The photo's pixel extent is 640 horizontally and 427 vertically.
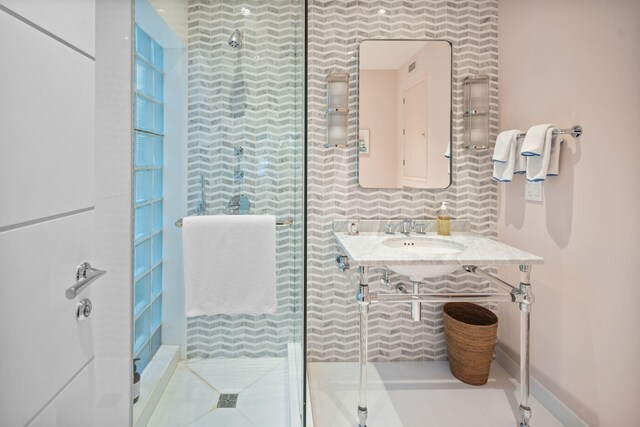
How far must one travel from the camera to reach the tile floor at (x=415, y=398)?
1793mm

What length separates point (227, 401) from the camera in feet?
4.41

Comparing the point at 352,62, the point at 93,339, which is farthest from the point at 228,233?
the point at 352,62

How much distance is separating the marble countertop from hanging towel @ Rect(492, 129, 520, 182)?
15.0 inches

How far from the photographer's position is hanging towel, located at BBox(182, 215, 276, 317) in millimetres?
1360

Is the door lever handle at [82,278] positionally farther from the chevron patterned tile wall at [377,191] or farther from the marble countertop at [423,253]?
the chevron patterned tile wall at [377,191]

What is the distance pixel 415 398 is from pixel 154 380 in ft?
4.48

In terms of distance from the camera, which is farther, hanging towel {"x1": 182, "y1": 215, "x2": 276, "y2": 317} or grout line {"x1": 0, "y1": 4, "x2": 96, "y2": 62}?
hanging towel {"x1": 182, "y1": 215, "x2": 276, "y2": 317}

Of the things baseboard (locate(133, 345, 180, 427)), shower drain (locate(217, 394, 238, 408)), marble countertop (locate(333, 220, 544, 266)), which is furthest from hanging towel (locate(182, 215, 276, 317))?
marble countertop (locate(333, 220, 544, 266))

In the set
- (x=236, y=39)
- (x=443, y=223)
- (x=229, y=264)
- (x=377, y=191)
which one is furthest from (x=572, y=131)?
(x=229, y=264)

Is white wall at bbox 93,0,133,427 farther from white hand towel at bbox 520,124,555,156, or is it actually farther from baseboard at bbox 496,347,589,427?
baseboard at bbox 496,347,589,427

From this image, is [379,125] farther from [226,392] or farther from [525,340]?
[226,392]

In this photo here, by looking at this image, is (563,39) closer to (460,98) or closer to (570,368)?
(460,98)

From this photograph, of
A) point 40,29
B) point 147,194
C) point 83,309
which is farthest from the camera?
point 147,194

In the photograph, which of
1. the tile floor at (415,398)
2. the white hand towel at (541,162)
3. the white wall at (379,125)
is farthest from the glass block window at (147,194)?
the white hand towel at (541,162)
